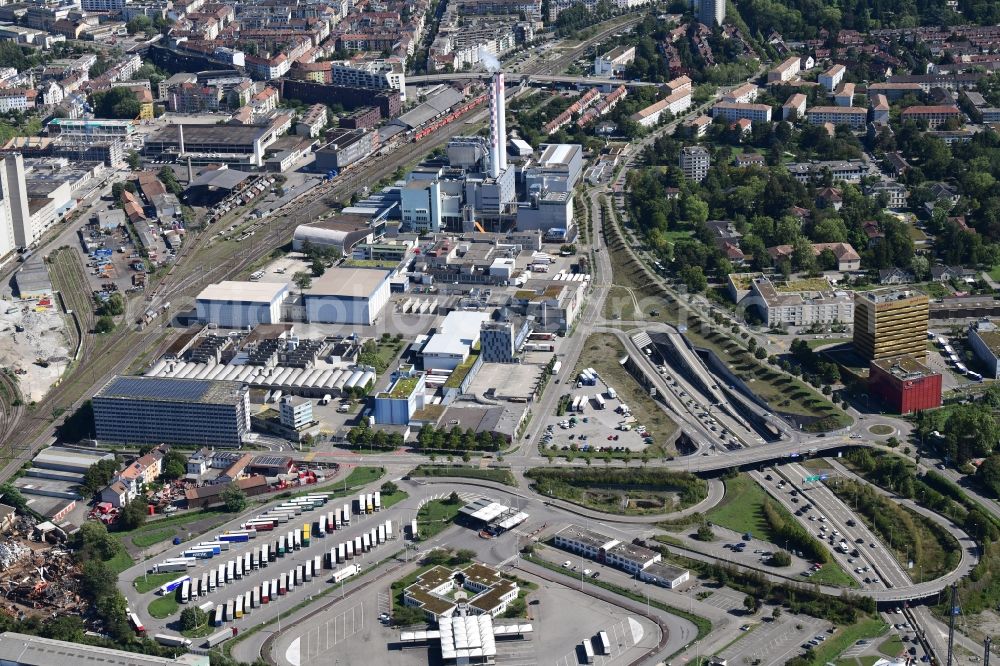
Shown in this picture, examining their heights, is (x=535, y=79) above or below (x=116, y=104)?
above

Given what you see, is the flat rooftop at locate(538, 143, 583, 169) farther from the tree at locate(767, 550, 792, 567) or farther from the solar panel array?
the tree at locate(767, 550, 792, 567)

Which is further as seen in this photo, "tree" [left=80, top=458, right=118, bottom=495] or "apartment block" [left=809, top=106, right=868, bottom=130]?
"apartment block" [left=809, top=106, right=868, bottom=130]

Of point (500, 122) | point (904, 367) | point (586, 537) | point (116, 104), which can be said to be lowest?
point (586, 537)

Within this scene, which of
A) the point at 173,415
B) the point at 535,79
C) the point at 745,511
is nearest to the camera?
the point at 745,511

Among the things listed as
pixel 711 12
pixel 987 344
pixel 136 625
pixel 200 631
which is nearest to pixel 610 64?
pixel 711 12

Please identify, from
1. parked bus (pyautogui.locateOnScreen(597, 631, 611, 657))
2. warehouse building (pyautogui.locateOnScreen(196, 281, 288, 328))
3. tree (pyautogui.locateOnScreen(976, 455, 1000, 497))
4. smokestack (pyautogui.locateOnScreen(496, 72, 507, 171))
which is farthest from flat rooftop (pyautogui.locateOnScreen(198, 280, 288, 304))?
tree (pyautogui.locateOnScreen(976, 455, 1000, 497))

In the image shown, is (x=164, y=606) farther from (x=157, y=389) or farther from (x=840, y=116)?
(x=840, y=116)
